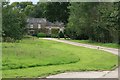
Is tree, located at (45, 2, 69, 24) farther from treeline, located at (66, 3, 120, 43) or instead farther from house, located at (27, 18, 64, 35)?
treeline, located at (66, 3, 120, 43)

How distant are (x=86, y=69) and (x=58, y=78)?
8.73 feet

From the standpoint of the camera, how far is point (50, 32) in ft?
226

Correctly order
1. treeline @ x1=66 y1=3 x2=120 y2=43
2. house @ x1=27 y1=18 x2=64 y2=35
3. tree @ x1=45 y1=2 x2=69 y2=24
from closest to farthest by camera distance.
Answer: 1. treeline @ x1=66 y1=3 x2=120 y2=43
2. tree @ x1=45 y1=2 x2=69 y2=24
3. house @ x1=27 y1=18 x2=64 y2=35

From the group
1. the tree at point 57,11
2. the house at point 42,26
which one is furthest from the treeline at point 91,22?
the house at point 42,26

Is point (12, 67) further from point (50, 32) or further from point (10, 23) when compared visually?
point (50, 32)

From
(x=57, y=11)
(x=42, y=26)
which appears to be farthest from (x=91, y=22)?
(x=42, y=26)

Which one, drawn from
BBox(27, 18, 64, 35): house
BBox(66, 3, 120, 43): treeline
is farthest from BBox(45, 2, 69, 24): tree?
BBox(66, 3, 120, 43): treeline

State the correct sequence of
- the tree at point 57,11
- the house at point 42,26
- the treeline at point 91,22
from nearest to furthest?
1. the treeline at point 91,22
2. the tree at point 57,11
3. the house at point 42,26

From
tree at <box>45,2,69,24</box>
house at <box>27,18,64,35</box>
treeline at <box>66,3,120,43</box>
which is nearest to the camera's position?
treeline at <box>66,3,120,43</box>

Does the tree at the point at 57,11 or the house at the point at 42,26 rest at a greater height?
the tree at the point at 57,11

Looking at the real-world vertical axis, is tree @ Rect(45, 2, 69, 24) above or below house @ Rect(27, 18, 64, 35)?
above

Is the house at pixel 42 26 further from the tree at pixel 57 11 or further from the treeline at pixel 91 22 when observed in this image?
the treeline at pixel 91 22

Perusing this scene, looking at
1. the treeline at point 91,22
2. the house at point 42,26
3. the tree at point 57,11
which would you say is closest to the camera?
the treeline at point 91,22

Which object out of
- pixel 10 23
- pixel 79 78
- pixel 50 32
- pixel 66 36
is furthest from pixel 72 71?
pixel 50 32
